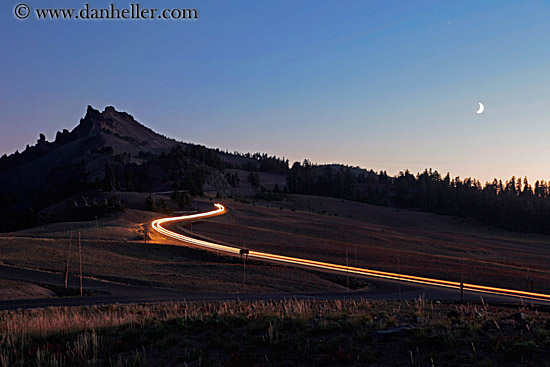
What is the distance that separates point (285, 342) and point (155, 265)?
29065 millimetres

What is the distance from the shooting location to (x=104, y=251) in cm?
4331

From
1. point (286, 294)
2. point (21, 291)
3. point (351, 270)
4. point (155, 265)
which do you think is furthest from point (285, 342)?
point (155, 265)

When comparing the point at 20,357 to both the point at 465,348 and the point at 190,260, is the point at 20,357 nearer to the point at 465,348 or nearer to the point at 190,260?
the point at 465,348

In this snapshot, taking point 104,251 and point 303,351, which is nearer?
point 303,351

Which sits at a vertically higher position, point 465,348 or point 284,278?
point 465,348

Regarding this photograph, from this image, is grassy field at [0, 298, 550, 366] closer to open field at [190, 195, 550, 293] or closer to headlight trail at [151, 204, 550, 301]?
headlight trail at [151, 204, 550, 301]

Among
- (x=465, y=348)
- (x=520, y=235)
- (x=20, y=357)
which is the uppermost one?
(x=465, y=348)

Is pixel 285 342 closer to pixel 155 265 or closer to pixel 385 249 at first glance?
pixel 155 265

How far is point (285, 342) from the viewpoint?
36.1 ft

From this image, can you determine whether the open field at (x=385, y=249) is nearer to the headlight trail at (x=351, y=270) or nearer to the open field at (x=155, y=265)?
the headlight trail at (x=351, y=270)

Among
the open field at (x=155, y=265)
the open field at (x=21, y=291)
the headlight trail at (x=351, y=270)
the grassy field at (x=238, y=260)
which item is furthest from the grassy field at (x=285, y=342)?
the headlight trail at (x=351, y=270)

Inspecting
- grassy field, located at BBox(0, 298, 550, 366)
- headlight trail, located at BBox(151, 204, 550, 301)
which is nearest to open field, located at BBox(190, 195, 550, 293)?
headlight trail, located at BBox(151, 204, 550, 301)

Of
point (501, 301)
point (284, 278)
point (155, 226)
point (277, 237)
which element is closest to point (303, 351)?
point (501, 301)

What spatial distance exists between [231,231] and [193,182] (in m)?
62.8
